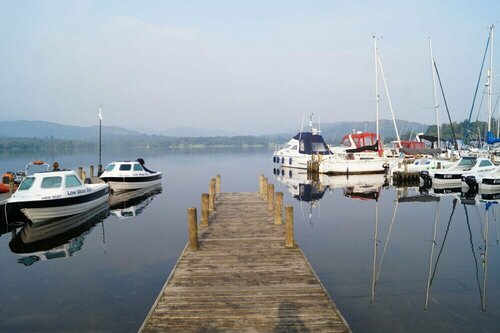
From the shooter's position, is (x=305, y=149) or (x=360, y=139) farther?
(x=360, y=139)

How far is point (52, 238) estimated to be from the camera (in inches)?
709

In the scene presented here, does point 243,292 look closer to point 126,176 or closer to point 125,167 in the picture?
point 126,176

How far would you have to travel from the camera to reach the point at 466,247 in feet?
51.4

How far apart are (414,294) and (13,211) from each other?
20.1 meters

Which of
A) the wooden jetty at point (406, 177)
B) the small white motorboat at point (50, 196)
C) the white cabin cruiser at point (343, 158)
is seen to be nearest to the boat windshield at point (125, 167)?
the small white motorboat at point (50, 196)

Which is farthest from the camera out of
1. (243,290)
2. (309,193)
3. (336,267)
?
(309,193)

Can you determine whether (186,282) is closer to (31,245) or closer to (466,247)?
(31,245)

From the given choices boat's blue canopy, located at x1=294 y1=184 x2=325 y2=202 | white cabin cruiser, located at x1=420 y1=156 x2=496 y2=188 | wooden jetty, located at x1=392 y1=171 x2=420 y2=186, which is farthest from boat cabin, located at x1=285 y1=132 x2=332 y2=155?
white cabin cruiser, located at x1=420 y1=156 x2=496 y2=188

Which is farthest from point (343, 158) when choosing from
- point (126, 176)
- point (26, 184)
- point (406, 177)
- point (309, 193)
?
point (26, 184)

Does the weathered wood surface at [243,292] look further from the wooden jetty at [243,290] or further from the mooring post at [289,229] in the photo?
the mooring post at [289,229]

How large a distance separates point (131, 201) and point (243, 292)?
2318 centimetres

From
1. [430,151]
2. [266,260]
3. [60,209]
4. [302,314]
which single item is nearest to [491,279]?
[266,260]

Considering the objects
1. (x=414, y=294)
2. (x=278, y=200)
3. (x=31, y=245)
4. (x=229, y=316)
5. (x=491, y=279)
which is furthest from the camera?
(x=31, y=245)

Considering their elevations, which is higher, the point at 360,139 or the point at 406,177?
the point at 360,139
